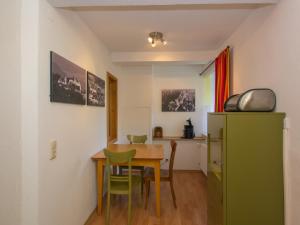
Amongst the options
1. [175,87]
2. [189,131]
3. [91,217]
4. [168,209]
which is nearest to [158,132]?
[189,131]

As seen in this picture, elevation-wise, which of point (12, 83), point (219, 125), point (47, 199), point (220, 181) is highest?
point (12, 83)

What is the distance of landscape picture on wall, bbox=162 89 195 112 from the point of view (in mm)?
4953

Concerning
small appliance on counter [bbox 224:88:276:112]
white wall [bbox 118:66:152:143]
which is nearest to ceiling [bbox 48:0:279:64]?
small appliance on counter [bbox 224:88:276:112]

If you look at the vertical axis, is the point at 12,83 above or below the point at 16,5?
below

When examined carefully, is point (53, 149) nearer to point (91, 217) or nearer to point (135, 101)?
point (91, 217)

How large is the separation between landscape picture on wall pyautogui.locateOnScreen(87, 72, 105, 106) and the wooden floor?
1538mm

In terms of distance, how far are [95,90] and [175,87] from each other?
8.14 feet

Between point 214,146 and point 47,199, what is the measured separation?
5.15 feet

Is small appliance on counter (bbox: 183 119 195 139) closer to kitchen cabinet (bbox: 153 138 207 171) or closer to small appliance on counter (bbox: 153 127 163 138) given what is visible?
kitchen cabinet (bbox: 153 138 207 171)

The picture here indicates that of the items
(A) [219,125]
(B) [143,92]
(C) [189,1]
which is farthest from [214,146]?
(B) [143,92]

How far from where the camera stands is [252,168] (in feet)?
5.62

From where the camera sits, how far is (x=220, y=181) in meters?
1.84

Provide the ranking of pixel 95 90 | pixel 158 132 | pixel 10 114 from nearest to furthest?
1. pixel 10 114
2. pixel 95 90
3. pixel 158 132

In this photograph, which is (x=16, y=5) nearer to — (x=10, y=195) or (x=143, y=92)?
(x=10, y=195)
